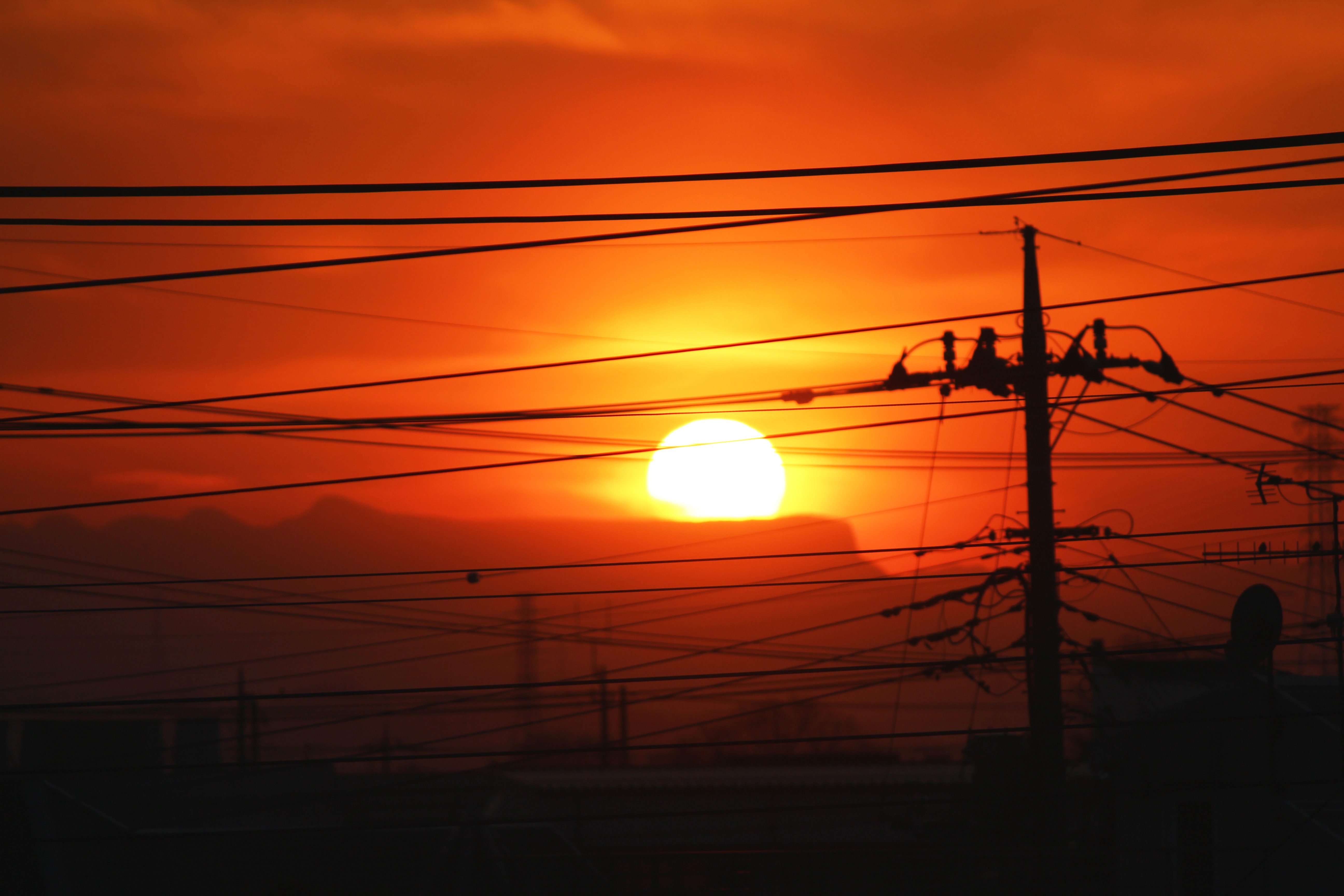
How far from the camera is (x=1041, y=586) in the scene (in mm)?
16172

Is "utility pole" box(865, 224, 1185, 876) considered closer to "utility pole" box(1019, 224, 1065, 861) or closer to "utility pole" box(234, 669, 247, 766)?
"utility pole" box(1019, 224, 1065, 861)

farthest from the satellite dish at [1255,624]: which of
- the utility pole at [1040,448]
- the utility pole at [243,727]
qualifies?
the utility pole at [243,727]

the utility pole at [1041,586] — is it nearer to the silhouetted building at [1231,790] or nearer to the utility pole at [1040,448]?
the utility pole at [1040,448]

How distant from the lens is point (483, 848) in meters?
28.3

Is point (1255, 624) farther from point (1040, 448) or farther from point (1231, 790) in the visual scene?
point (1231, 790)

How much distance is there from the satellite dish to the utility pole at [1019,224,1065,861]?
7.59ft

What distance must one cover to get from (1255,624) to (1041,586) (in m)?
2.79

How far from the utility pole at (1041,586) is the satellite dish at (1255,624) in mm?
2314

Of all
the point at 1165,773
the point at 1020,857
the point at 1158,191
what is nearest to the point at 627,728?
the point at 1165,773

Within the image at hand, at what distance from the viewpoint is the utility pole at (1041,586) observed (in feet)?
51.8

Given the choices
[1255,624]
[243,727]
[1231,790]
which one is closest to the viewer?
[1255,624]

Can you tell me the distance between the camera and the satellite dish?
14258mm

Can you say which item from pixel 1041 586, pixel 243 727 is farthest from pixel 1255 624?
pixel 243 727

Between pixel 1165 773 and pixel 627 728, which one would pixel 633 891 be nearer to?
pixel 1165 773
